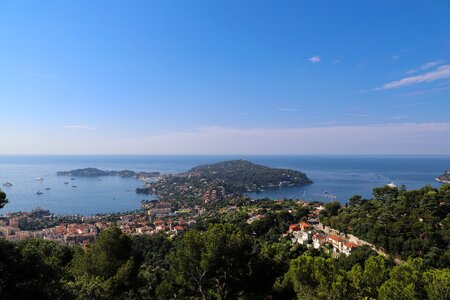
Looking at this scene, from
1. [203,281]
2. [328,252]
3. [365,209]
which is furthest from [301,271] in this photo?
[365,209]

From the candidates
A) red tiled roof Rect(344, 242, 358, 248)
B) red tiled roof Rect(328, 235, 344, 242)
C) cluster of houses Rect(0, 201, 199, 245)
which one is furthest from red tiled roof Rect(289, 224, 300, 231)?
cluster of houses Rect(0, 201, 199, 245)

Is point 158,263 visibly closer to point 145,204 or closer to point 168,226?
point 168,226

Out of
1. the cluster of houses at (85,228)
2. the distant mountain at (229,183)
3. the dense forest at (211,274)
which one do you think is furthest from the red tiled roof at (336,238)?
the distant mountain at (229,183)

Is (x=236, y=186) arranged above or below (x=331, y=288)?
below

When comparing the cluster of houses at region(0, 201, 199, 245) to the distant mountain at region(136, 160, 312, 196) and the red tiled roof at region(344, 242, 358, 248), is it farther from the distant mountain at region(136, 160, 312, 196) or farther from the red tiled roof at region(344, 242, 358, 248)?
the distant mountain at region(136, 160, 312, 196)

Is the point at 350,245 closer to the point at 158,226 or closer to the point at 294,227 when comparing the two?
the point at 294,227

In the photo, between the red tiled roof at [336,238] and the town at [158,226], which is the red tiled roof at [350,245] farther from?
the red tiled roof at [336,238]
